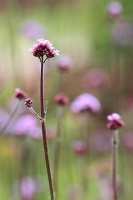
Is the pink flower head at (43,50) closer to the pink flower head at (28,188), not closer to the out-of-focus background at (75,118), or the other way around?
the out-of-focus background at (75,118)

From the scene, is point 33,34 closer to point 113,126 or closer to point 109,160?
point 109,160

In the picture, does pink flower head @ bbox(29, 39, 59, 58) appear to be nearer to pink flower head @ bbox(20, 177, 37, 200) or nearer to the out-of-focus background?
the out-of-focus background

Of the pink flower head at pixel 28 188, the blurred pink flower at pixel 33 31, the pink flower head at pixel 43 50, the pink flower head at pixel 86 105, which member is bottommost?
the pink flower head at pixel 28 188

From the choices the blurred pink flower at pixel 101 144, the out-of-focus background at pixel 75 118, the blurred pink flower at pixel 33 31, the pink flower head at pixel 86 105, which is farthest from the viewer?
the blurred pink flower at pixel 101 144

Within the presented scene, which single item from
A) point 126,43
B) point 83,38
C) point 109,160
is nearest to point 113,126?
point 109,160

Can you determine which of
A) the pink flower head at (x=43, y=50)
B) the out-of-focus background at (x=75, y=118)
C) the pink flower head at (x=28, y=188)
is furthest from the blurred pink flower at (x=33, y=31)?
the pink flower head at (x=43, y=50)

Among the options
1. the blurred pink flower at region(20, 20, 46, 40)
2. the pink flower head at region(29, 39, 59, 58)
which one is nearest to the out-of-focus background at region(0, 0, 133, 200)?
the blurred pink flower at region(20, 20, 46, 40)

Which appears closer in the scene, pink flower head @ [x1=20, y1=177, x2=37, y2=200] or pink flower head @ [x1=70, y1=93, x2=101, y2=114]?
pink flower head @ [x1=70, y1=93, x2=101, y2=114]

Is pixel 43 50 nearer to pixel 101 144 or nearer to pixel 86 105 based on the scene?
pixel 86 105
